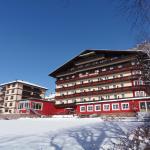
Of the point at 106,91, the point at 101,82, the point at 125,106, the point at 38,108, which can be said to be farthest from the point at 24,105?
the point at 125,106

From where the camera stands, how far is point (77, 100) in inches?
1876

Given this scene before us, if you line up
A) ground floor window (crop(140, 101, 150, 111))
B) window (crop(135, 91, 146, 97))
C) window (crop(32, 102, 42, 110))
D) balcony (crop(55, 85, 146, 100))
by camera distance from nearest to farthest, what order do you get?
ground floor window (crop(140, 101, 150, 111)) < balcony (crop(55, 85, 146, 100)) < window (crop(135, 91, 146, 97)) < window (crop(32, 102, 42, 110))

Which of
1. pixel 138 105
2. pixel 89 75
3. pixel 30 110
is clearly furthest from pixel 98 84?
pixel 30 110

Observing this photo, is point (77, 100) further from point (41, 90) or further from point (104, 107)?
point (41, 90)

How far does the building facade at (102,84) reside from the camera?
37.9 metres

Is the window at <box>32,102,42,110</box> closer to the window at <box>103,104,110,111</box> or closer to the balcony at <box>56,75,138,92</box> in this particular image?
the balcony at <box>56,75,138,92</box>

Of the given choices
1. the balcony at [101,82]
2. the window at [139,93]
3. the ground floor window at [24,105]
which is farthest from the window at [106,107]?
the ground floor window at [24,105]

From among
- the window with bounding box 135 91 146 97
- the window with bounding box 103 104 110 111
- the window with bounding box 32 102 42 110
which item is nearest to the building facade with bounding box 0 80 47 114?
the window with bounding box 32 102 42 110

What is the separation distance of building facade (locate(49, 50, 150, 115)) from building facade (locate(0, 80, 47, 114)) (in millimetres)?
17417

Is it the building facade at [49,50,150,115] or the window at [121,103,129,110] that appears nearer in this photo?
the window at [121,103,129,110]

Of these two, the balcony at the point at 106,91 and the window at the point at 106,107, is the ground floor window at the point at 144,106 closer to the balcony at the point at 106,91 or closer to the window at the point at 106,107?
the balcony at the point at 106,91

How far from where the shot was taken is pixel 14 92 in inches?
2574

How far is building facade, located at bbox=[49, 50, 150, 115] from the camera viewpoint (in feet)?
124

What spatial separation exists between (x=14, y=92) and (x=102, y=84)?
34.5m
